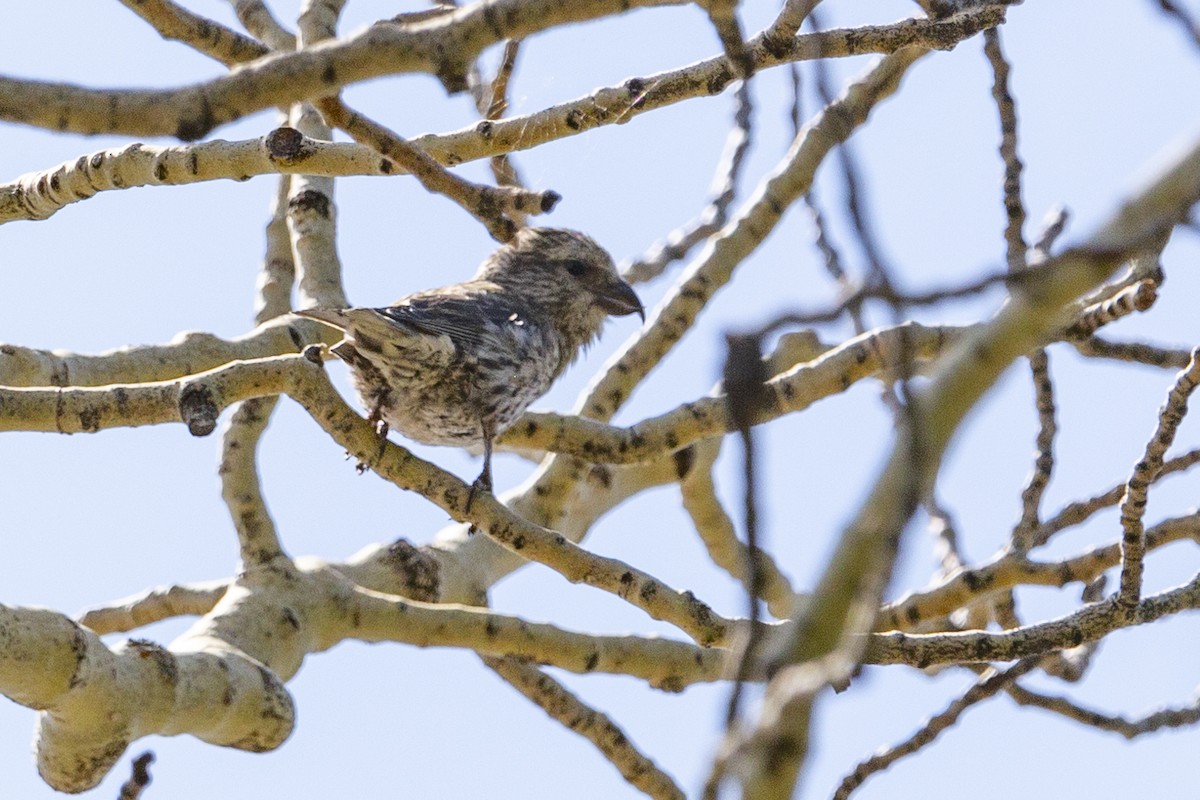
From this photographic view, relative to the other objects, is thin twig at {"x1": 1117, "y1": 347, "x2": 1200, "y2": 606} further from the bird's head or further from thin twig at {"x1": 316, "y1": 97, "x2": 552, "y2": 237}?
the bird's head

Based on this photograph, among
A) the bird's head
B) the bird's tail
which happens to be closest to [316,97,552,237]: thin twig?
the bird's tail

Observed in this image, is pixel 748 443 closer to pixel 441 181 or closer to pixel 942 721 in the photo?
pixel 441 181

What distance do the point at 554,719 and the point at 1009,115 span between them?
241cm

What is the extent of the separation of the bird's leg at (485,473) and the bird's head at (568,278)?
47.0 inches

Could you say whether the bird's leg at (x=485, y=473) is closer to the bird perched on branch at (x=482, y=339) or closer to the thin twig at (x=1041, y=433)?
the bird perched on branch at (x=482, y=339)

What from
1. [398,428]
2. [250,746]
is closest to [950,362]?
[250,746]

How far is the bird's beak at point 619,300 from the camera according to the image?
233 inches

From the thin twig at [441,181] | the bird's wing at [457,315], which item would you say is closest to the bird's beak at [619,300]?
the bird's wing at [457,315]

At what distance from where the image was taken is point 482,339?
16.0ft

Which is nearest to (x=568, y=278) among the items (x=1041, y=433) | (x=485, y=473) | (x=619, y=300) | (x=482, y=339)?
(x=619, y=300)

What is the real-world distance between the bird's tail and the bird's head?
177 cm

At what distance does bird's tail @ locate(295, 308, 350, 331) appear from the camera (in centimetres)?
396

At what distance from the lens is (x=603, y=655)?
13.9 feet

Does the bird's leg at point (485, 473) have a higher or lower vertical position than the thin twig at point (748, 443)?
higher
